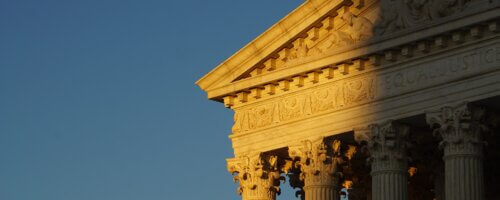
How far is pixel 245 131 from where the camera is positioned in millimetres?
62062

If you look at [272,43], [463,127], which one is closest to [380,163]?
[463,127]

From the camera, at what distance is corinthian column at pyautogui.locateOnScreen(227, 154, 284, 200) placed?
6156 centimetres

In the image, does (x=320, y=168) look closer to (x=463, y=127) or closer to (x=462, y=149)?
(x=462, y=149)

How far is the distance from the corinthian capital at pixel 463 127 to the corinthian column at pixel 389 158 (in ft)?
7.14

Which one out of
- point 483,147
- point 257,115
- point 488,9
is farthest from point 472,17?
point 257,115

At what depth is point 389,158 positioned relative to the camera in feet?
189

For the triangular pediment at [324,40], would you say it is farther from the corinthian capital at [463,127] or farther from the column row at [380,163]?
the corinthian capital at [463,127]

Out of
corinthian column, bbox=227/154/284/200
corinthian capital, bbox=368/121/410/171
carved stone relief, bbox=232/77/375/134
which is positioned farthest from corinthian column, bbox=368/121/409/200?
corinthian column, bbox=227/154/284/200

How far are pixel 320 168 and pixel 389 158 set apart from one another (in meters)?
2.91

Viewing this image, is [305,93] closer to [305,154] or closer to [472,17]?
[305,154]

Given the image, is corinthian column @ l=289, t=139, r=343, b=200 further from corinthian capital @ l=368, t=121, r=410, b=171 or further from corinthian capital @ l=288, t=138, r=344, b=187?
corinthian capital @ l=368, t=121, r=410, b=171

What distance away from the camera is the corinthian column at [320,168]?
5969cm

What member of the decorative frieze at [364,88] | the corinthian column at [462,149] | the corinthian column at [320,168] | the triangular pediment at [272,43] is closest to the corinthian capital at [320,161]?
the corinthian column at [320,168]

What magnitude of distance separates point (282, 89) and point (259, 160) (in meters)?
2.60
